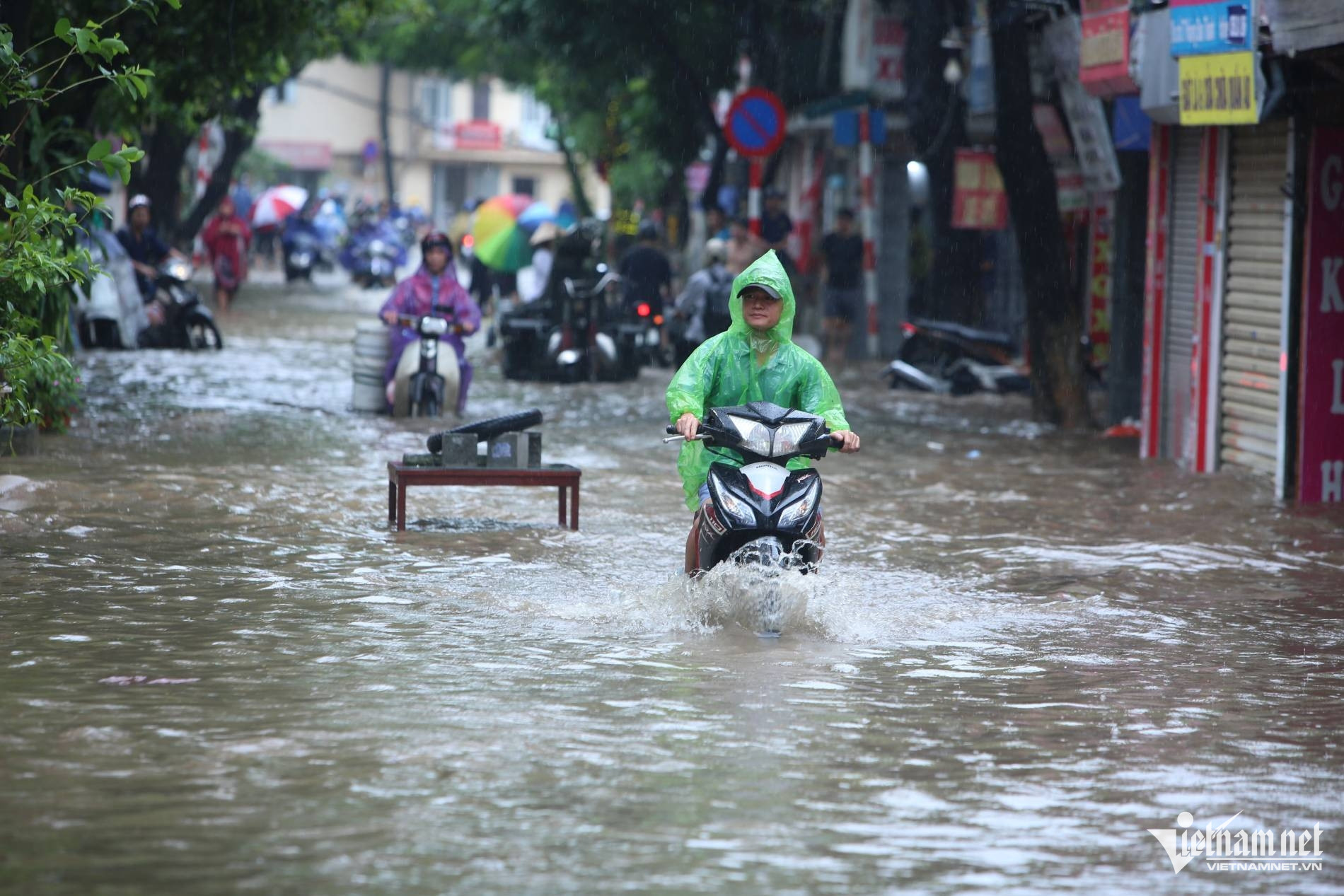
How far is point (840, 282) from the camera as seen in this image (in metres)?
23.3

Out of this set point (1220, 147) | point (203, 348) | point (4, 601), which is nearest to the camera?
point (4, 601)

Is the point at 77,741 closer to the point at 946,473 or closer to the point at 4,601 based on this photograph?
the point at 4,601

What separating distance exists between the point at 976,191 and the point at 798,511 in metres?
14.7

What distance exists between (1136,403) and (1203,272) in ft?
10.3

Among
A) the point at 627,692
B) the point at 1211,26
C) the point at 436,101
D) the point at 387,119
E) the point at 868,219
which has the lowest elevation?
the point at 627,692

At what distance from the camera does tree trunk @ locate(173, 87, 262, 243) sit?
33.9 metres

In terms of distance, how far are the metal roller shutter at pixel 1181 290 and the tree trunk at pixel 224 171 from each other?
2164 cm

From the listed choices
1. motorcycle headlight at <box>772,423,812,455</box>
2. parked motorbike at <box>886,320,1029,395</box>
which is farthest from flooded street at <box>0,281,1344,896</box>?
parked motorbike at <box>886,320,1029,395</box>

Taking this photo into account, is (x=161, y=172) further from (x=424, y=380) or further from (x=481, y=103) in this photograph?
(x=481, y=103)

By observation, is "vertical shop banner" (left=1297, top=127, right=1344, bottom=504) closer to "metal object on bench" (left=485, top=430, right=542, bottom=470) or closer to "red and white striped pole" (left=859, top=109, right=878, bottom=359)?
"metal object on bench" (left=485, top=430, right=542, bottom=470)

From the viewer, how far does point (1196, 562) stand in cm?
Result: 1001

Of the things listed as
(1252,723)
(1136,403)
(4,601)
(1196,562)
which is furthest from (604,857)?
(1136,403)

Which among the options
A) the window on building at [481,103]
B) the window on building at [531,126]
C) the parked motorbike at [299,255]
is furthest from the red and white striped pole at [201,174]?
the window on building at [531,126]

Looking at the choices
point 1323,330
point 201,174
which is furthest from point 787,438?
point 201,174
